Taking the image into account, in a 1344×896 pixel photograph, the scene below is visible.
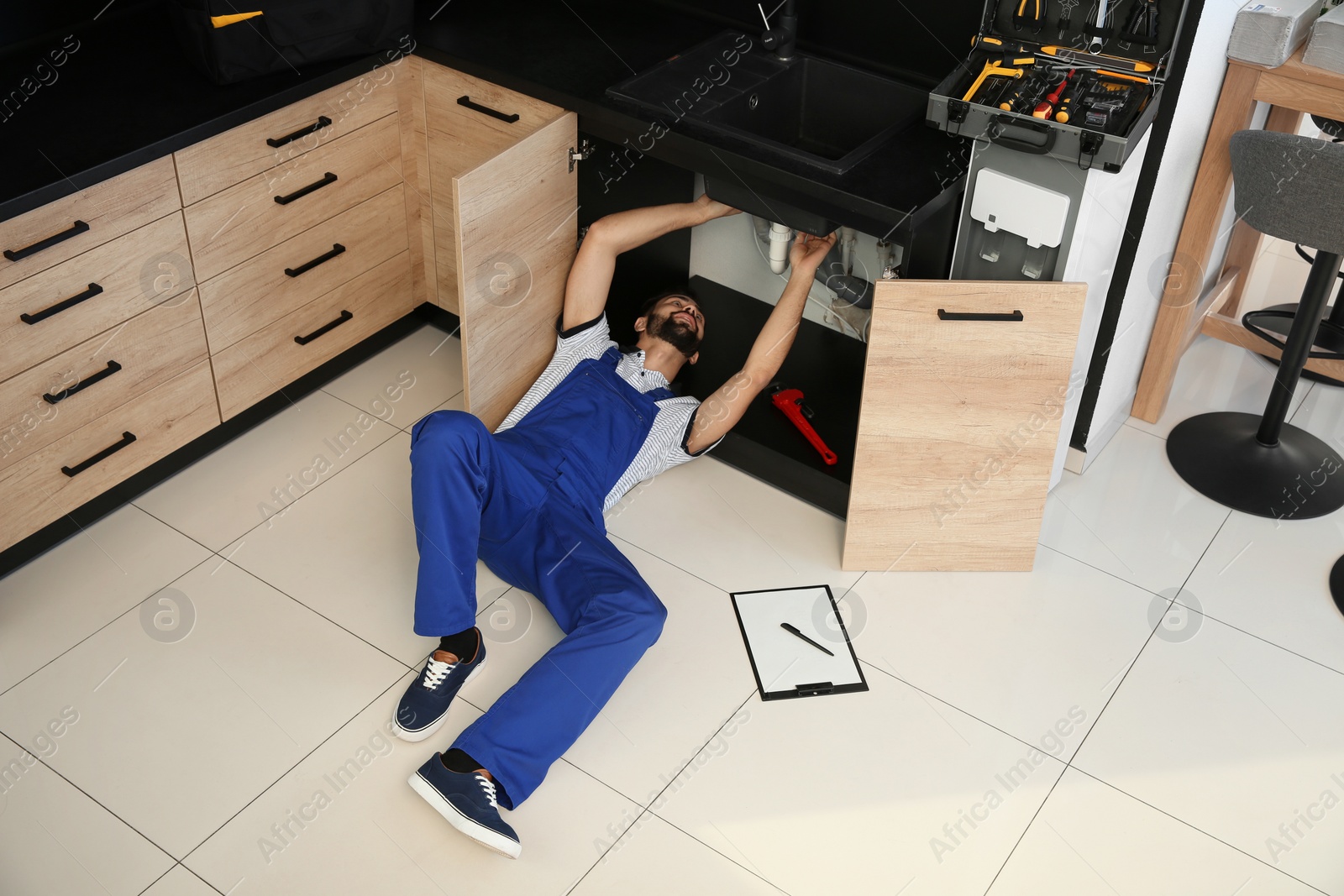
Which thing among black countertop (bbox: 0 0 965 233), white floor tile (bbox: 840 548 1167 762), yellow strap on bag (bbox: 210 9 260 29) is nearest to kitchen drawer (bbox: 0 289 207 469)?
black countertop (bbox: 0 0 965 233)

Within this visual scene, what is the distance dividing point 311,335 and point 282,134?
523 millimetres

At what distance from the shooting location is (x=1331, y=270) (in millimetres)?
2662

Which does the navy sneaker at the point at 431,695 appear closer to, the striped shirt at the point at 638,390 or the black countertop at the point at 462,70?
the striped shirt at the point at 638,390

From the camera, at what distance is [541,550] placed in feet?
8.16

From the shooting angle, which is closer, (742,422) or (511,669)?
(511,669)

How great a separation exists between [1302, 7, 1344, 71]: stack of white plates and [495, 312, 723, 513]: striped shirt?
1515 millimetres

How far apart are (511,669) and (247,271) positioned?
1.13 m

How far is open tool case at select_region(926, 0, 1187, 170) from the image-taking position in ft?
7.30

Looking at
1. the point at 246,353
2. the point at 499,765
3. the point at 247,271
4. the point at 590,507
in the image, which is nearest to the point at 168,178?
the point at 247,271

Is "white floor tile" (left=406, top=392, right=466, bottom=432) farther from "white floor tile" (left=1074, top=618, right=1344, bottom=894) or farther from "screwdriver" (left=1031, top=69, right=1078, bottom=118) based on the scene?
"white floor tile" (left=1074, top=618, right=1344, bottom=894)

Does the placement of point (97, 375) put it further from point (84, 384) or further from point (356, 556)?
point (356, 556)

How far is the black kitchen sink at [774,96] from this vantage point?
2.66 m

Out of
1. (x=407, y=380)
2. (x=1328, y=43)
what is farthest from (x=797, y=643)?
(x=1328, y=43)

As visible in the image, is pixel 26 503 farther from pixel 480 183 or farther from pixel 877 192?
pixel 877 192
